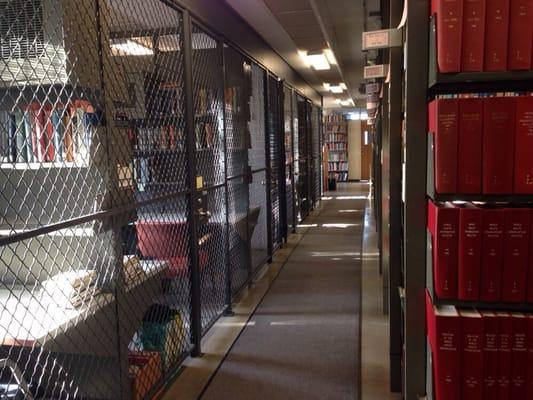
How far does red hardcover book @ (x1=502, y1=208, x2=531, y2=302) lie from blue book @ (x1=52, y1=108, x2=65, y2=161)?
1787mm

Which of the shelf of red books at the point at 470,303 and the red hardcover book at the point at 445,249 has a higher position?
the red hardcover book at the point at 445,249

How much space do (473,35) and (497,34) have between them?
7 cm

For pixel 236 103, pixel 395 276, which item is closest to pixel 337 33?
pixel 236 103

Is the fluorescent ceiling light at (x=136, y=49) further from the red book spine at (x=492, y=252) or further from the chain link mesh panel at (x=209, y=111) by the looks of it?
the red book spine at (x=492, y=252)

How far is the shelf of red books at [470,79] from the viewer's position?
148 centimetres

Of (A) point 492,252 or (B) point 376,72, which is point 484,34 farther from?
(B) point 376,72

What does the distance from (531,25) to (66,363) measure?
89.8 inches

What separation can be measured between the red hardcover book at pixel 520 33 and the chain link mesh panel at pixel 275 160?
4196 mm

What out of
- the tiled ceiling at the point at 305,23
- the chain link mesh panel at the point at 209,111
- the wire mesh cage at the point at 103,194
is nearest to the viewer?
the wire mesh cage at the point at 103,194

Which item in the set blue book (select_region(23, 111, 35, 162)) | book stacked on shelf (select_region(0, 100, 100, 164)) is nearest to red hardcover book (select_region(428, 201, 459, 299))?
book stacked on shelf (select_region(0, 100, 100, 164))

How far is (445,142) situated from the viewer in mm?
1504

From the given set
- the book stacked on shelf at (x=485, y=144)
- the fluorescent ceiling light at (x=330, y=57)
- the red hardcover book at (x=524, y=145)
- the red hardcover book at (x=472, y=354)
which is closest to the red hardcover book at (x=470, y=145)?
the book stacked on shelf at (x=485, y=144)

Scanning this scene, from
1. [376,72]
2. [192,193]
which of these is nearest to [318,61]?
[376,72]

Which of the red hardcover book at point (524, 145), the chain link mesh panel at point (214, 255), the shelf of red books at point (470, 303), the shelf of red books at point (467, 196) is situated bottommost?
the chain link mesh panel at point (214, 255)
